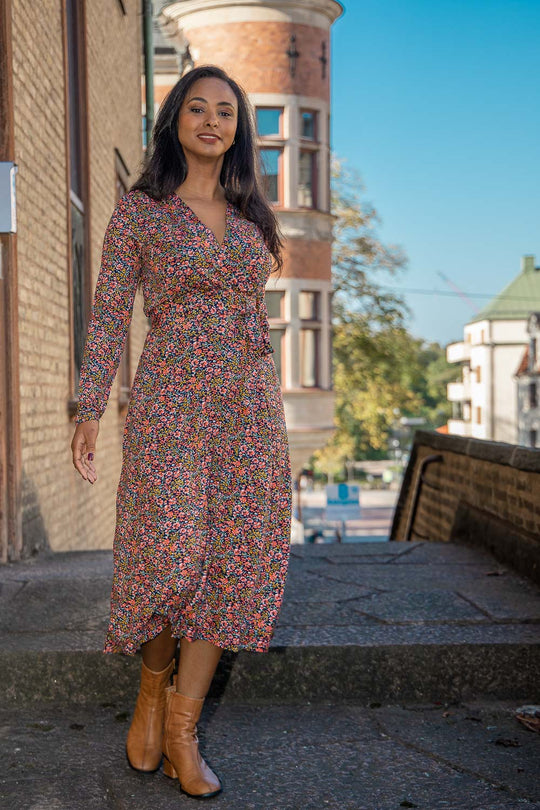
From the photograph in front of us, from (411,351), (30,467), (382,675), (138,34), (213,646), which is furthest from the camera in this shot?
(411,351)

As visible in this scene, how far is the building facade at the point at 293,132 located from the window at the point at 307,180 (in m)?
0.02

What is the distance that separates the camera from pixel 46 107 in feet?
20.0

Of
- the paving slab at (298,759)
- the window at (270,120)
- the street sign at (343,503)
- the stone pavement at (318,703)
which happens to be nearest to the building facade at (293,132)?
the window at (270,120)

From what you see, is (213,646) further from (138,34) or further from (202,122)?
(138,34)

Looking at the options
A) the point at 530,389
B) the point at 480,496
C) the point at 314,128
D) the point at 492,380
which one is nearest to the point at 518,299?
the point at 492,380

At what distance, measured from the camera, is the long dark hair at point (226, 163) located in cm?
283

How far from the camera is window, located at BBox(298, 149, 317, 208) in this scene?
19016 mm

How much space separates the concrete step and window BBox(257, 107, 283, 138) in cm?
1551

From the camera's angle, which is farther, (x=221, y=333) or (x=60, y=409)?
(x=60, y=409)

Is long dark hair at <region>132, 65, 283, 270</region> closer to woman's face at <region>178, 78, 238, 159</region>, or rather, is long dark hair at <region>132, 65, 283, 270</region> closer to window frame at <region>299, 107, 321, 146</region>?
woman's face at <region>178, 78, 238, 159</region>

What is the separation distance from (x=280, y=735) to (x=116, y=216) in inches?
67.0

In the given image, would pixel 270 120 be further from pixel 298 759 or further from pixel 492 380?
pixel 492 380

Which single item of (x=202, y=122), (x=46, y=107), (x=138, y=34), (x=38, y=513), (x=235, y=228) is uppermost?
(x=138, y=34)

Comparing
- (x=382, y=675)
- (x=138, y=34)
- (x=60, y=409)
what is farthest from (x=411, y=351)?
(x=382, y=675)
